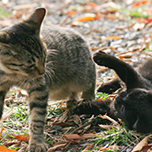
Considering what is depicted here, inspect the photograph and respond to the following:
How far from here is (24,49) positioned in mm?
2543

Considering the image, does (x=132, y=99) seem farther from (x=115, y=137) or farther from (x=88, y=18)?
(x=88, y=18)

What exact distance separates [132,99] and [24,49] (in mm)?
1115

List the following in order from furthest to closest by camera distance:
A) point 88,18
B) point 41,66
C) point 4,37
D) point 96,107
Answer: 1. point 88,18
2. point 96,107
3. point 41,66
4. point 4,37

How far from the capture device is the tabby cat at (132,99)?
2.51 meters

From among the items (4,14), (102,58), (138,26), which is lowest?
(138,26)

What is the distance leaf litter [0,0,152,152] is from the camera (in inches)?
104

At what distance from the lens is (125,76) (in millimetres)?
2926

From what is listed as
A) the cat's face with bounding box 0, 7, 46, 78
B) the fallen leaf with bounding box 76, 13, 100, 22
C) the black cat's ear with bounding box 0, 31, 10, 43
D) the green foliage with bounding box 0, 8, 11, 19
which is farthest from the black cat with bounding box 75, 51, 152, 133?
the green foliage with bounding box 0, 8, 11, 19

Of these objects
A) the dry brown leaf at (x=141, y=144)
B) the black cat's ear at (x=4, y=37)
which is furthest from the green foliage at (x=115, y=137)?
the black cat's ear at (x=4, y=37)

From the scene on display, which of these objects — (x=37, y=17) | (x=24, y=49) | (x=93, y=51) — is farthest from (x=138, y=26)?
(x=24, y=49)

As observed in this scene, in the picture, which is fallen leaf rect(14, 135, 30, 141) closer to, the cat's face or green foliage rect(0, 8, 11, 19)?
the cat's face

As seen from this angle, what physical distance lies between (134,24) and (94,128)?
3409 mm

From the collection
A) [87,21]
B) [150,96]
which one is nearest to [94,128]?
[150,96]

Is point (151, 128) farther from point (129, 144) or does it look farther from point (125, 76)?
point (125, 76)
